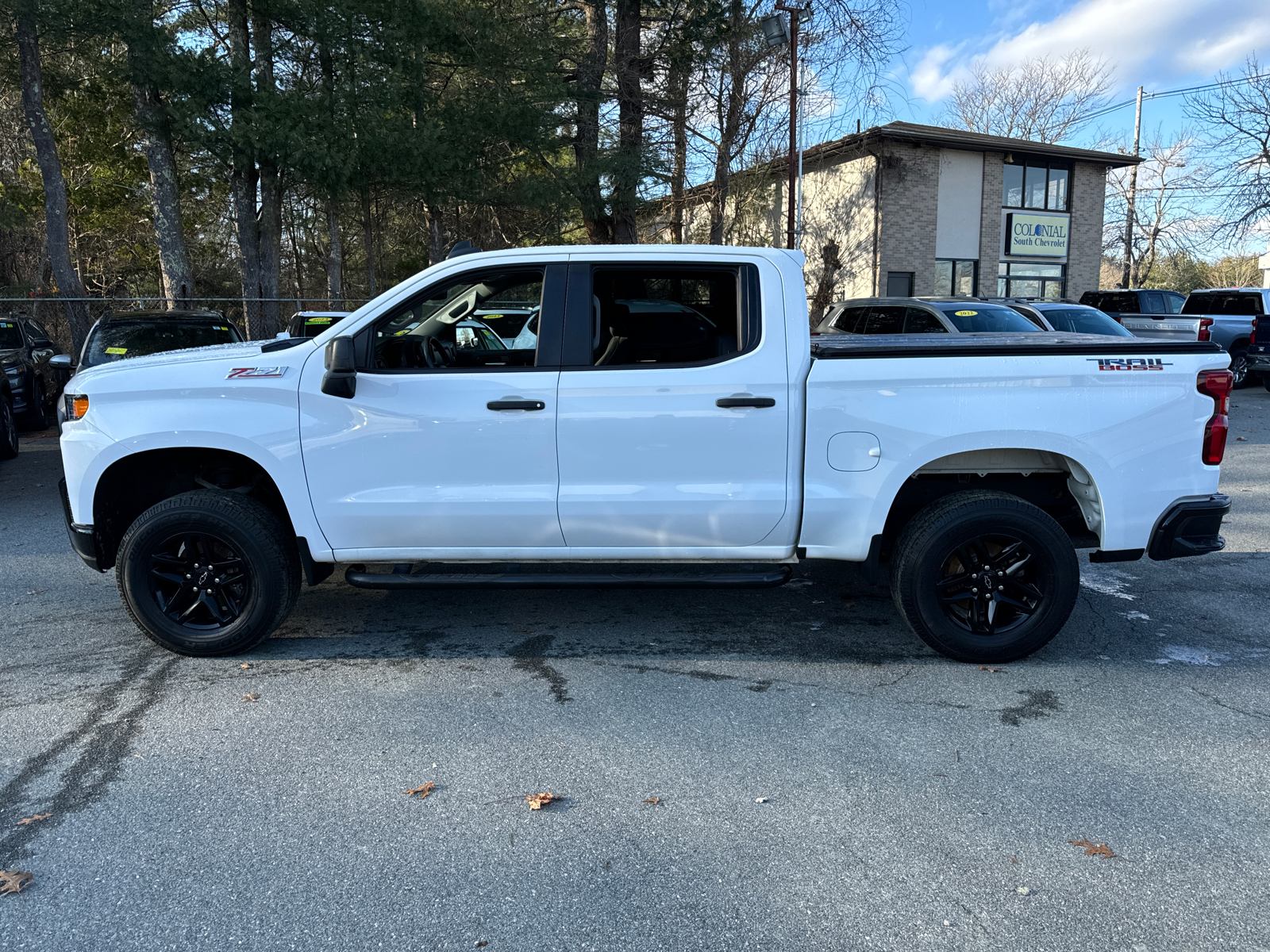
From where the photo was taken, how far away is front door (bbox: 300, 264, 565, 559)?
4.28 metres

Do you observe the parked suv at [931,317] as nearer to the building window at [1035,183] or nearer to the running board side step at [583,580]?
the running board side step at [583,580]

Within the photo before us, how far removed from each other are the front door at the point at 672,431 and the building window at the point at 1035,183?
28.6 meters

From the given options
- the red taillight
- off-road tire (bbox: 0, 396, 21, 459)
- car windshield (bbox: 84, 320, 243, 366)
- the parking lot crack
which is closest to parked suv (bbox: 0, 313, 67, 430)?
off-road tire (bbox: 0, 396, 21, 459)

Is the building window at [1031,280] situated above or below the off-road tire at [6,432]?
above

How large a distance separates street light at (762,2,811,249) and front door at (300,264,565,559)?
14.9m

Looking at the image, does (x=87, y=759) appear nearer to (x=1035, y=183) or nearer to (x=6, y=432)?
(x=6, y=432)

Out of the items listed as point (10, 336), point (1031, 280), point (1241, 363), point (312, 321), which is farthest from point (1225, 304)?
point (10, 336)

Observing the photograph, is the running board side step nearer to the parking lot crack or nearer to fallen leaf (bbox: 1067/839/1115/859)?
the parking lot crack

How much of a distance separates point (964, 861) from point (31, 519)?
8.00 m

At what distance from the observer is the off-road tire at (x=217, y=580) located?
4.39 meters

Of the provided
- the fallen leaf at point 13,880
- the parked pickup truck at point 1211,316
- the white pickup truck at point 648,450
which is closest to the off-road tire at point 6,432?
the white pickup truck at point 648,450

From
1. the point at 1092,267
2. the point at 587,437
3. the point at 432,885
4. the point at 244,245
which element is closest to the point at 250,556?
the point at 587,437

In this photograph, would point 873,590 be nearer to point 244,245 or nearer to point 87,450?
point 87,450

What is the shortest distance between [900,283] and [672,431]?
2622 centimetres
